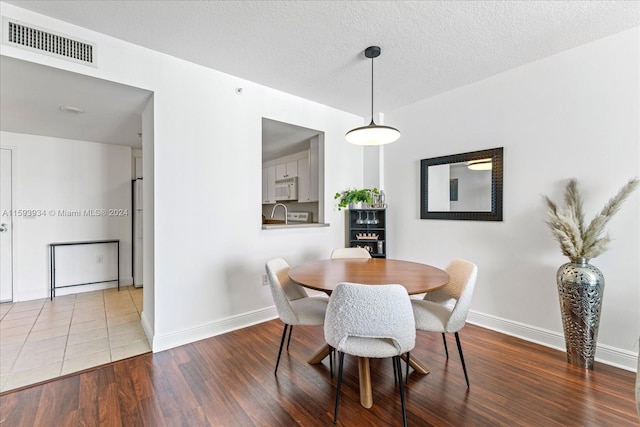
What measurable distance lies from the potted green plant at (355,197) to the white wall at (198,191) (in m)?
0.87

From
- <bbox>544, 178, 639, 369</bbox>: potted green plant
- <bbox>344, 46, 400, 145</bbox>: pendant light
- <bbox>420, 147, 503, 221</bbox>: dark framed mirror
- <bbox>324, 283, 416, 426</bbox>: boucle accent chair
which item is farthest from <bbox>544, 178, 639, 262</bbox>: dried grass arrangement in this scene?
<bbox>324, 283, 416, 426</bbox>: boucle accent chair

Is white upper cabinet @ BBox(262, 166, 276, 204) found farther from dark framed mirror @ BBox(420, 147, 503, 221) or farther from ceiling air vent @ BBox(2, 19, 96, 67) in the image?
ceiling air vent @ BBox(2, 19, 96, 67)

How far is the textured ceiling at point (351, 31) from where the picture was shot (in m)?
1.89

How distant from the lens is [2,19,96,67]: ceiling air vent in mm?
1839

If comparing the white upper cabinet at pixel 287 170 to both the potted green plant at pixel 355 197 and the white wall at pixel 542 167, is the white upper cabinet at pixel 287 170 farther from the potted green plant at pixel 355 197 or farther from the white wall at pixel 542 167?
the white wall at pixel 542 167

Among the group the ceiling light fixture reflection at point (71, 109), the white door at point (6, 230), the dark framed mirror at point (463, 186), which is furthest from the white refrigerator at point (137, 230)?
the dark framed mirror at point (463, 186)

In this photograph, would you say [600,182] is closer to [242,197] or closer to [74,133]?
[242,197]

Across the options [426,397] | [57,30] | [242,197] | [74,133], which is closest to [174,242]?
[242,197]

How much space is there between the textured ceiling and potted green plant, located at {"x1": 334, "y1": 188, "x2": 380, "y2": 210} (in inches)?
49.4

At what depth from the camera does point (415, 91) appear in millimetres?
3221

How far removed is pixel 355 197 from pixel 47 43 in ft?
9.46

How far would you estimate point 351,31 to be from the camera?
2.14 metres

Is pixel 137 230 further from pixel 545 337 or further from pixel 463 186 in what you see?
pixel 545 337

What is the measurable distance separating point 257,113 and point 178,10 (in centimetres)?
118
